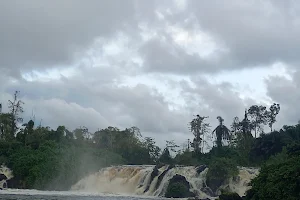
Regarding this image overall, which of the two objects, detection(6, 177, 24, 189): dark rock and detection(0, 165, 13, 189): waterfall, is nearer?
detection(0, 165, 13, 189): waterfall

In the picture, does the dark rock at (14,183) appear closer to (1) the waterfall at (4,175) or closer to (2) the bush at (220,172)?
(1) the waterfall at (4,175)

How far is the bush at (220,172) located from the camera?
153 feet

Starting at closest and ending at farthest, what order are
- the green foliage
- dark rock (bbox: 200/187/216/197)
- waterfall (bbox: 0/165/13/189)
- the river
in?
the green foliage, the river, dark rock (bbox: 200/187/216/197), waterfall (bbox: 0/165/13/189)

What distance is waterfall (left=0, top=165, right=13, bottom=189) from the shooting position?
49794 millimetres

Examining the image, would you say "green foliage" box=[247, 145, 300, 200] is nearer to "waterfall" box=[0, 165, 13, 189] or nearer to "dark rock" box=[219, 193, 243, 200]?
"dark rock" box=[219, 193, 243, 200]

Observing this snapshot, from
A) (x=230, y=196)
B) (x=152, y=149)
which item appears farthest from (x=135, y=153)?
(x=230, y=196)

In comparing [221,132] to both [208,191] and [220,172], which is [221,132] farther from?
[208,191]

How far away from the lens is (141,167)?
52969mm

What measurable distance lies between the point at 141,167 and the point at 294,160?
27.5 m

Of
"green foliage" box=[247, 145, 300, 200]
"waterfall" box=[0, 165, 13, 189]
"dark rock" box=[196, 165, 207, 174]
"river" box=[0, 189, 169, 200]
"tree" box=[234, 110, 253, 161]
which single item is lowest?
"river" box=[0, 189, 169, 200]

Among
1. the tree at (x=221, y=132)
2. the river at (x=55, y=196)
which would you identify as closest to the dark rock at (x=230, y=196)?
the river at (x=55, y=196)

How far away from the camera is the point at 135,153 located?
73.8 m

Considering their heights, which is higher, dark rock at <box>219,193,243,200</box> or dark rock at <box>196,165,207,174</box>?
dark rock at <box>196,165,207,174</box>

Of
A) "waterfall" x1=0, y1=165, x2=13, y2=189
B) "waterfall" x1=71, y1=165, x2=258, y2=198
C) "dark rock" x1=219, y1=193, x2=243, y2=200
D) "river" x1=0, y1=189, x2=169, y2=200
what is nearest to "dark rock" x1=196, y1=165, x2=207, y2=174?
"waterfall" x1=71, y1=165, x2=258, y2=198
